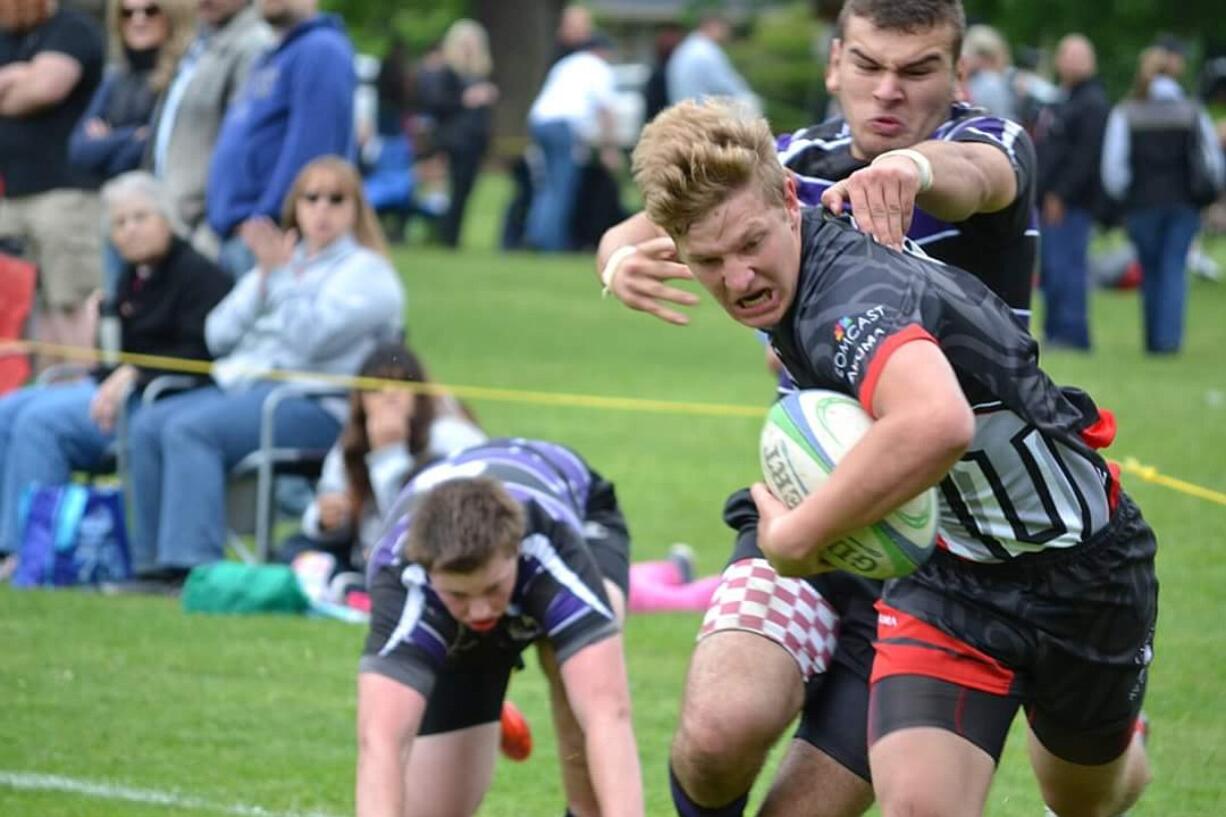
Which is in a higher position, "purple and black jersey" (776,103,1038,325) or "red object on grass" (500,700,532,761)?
"purple and black jersey" (776,103,1038,325)

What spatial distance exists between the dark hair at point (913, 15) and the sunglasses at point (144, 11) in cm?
655

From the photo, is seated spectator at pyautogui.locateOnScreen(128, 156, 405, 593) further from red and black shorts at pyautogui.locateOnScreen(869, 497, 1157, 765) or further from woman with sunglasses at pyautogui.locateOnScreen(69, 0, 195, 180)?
red and black shorts at pyautogui.locateOnScreen(869, 497, 1157, 765)

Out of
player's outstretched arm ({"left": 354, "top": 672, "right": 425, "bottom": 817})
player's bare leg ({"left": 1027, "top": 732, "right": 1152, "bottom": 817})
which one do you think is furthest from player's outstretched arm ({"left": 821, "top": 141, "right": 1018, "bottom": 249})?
player's outstretched arm ({"left": 354, "top": 672, "right": 425, "bottom": 817})

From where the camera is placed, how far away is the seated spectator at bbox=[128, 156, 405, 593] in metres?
8.67

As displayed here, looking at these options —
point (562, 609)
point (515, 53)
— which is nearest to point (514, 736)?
point (562, 609)

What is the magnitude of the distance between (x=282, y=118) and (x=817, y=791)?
6.01 meters

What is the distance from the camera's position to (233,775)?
6227 mm

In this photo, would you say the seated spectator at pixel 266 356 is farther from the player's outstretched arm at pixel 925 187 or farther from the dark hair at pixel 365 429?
the player's outstretched arm at pixel 925 187

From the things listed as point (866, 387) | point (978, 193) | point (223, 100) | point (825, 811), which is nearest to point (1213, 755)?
point (825, 811)

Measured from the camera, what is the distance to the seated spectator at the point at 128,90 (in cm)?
1053

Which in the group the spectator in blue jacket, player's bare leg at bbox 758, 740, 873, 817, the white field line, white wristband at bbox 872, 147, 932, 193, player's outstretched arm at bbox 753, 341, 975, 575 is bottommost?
the white field line

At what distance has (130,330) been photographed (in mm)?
9219

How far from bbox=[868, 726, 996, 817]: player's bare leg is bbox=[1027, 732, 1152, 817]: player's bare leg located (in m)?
0.45

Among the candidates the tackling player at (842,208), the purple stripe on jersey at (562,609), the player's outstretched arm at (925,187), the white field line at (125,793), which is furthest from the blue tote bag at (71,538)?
the player's outstretched arm at (925,187)
